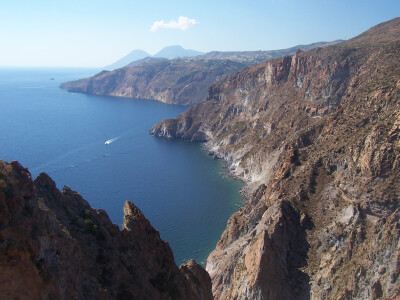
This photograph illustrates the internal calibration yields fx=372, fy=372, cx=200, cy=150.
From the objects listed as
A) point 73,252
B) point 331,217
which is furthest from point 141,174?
point 73,252

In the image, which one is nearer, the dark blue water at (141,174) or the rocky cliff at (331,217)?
the rocky cliff at (331,217)

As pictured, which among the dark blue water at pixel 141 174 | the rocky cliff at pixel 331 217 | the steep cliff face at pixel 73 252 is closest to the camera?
the steep cliff face at pixel 73 252

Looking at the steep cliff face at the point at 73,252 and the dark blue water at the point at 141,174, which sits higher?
the steep cliff face at the point at 73,252

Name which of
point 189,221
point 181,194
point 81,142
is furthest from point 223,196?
point 81,142

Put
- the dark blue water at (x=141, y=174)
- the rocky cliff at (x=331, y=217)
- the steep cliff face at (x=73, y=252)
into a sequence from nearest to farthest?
the steep cliff face at (x=73, y=252)
the rocky cliff at (x=331, y=217)
the dark blue water at (x=141, y=174)

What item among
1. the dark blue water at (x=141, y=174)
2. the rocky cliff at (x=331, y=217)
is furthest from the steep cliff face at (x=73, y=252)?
the dark blue water at (x=141, y=174)

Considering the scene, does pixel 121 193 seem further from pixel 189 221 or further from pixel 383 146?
pixel 383 146

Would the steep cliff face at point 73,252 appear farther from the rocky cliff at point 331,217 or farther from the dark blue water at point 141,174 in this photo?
the dark blue water at point 141,174

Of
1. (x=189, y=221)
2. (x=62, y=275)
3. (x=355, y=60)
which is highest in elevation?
(x=355, y=60)

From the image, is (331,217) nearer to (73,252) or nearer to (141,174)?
(73,252)
